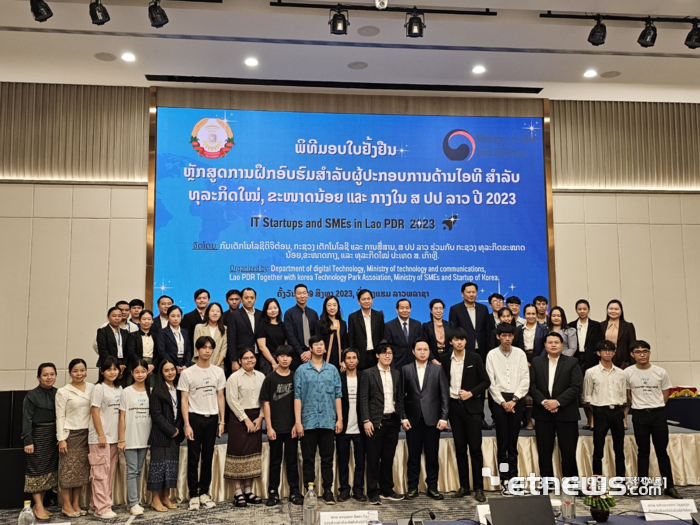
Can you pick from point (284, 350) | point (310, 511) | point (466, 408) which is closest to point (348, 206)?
point (284, 350)

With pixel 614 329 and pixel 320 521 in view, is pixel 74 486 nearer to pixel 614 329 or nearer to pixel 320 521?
pixel 320 521

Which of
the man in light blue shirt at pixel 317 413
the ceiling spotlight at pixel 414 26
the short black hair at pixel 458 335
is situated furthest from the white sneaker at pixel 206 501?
the ceiling spotlight at pixel 414 26

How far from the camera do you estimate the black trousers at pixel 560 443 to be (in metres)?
5.50

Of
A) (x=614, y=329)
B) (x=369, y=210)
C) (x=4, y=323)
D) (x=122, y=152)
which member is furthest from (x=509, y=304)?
(x=4, y=323)

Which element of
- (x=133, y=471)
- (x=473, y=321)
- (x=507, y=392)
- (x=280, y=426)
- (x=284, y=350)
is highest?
(x=473, y=321)

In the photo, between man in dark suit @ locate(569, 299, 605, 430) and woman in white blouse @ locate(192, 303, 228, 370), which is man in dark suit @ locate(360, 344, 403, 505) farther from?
man in dark suit @ locate(569, 299, 605, 430)

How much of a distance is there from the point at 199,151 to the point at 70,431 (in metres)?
3.70

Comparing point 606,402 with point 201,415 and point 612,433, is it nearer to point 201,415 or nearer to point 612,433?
point 612,433

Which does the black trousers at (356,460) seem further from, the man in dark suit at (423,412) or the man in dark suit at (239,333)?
the man in dark suit at (239,333)

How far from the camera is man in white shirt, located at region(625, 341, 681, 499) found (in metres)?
5.52

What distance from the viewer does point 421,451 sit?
5531mm

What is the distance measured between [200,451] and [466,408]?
7.33ft

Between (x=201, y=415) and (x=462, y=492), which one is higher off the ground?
(x=201, y=415)

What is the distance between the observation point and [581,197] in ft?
27.3
